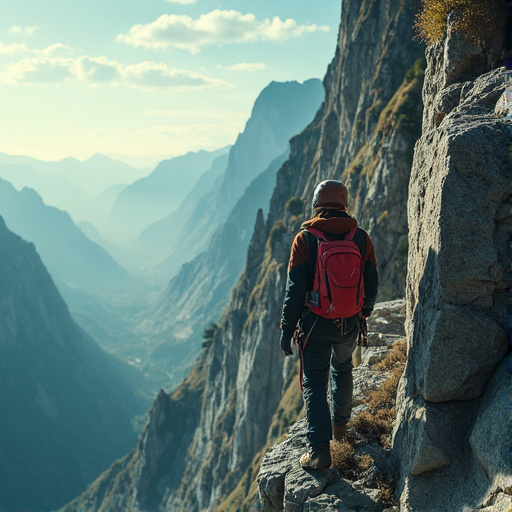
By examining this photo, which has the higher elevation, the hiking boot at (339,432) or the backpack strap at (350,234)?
the backpack strap at (350,234)

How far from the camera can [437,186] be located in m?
7.21

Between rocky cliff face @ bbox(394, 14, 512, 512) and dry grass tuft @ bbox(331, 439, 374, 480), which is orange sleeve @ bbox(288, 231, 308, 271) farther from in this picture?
dry grass tuft @ bbox(331, 439, 374, 480)

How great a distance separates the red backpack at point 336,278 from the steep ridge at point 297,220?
38739mm

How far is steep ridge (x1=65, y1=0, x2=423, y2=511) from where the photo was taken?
5662cm

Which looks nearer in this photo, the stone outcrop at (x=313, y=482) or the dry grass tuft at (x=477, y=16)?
the stone outcrop at (x=313, y=482)

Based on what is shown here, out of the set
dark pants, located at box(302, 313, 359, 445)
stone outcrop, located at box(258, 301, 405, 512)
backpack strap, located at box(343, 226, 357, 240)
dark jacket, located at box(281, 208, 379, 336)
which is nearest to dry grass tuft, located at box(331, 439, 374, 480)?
stone outcrop, located at box(258, 301, 405, 512)

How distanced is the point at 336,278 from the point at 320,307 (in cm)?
58

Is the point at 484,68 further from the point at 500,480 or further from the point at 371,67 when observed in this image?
the point at 371,67

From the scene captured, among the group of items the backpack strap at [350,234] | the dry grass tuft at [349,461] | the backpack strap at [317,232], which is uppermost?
the backpack strap at [317,232]

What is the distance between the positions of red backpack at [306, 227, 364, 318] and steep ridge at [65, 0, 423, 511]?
3874 cm

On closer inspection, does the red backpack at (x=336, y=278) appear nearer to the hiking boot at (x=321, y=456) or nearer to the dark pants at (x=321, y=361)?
the dark pants at (x=321, y=361)

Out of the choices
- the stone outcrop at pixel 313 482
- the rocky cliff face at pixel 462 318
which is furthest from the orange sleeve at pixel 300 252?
the stone outcrop at pixel 313 482

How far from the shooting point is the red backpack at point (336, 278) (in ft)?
25.3

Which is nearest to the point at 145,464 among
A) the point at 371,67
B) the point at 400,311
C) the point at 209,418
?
the point at 209,418
